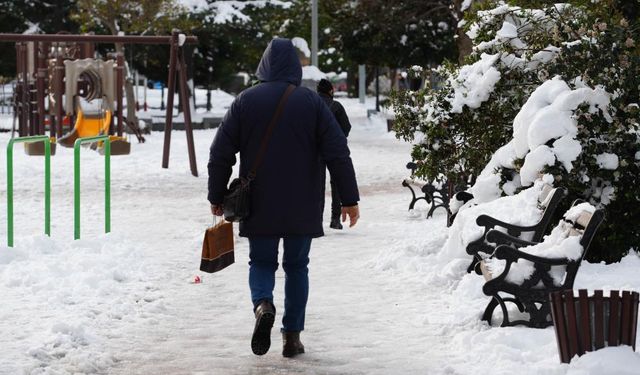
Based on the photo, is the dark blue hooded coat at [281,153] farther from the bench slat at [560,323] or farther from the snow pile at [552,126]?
the snow pile at [552,126]

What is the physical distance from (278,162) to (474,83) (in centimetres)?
422

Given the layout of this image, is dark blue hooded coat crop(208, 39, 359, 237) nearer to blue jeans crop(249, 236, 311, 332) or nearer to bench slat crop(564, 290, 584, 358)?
blue jeans crop(249, 236, 311, 332)

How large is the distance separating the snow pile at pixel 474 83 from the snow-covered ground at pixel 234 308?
1.25 meters

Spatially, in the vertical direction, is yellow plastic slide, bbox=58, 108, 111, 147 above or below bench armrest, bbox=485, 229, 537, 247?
below

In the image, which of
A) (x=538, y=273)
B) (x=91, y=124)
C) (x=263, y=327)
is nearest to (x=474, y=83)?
(x=538, y=273)

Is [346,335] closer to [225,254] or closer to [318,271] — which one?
[225,254]

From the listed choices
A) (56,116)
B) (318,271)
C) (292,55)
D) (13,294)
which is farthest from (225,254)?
(56,116)

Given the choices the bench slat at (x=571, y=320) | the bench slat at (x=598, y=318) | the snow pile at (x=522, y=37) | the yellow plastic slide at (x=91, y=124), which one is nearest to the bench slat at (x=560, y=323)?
the bench slat at (x=571, y=320)

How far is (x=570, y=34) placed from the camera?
31.2 ft

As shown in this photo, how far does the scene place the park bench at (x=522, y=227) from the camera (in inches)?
311

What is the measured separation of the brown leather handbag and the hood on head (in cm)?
97

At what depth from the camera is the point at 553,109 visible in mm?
8797

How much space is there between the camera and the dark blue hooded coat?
6.70m

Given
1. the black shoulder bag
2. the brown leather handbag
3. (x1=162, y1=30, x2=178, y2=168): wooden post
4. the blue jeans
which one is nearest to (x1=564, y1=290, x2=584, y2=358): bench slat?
the blue jeans
